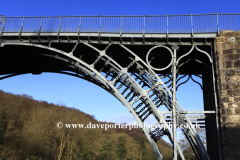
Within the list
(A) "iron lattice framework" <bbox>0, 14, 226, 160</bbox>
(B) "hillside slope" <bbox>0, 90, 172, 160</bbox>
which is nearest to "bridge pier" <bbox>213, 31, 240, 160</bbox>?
(A) "iron lattice framework" <bbox>0, 14, 226, 160</bbox>

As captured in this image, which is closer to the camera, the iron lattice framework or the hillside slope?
the iron lattice framework

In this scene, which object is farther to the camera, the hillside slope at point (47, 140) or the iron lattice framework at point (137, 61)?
the hillside slope at point (47, 140)

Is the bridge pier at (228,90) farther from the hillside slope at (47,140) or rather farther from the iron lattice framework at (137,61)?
the hillside slope at (47,140)

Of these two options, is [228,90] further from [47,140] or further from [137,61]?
[47,140]

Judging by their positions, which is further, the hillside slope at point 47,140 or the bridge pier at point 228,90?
the hillside slope at point 47,140

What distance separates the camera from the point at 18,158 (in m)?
36.8

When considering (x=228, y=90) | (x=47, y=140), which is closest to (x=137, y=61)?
(x=228, y=90)

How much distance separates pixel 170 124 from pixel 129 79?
341 cm

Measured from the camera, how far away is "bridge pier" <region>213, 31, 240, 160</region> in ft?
36.4

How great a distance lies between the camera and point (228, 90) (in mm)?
11883

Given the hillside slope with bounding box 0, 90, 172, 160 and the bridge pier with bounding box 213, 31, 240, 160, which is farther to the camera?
the hillside slope with bounding box 0, 90, 172, 160

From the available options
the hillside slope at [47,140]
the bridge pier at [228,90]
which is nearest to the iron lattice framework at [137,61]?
the bridge pier at [228,90]

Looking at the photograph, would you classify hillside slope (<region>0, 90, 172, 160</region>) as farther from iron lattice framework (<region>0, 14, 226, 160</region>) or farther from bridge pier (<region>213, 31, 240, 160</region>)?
bridge pier (<region>213, 31, 240, 160</region>)

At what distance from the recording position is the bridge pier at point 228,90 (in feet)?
36.4
